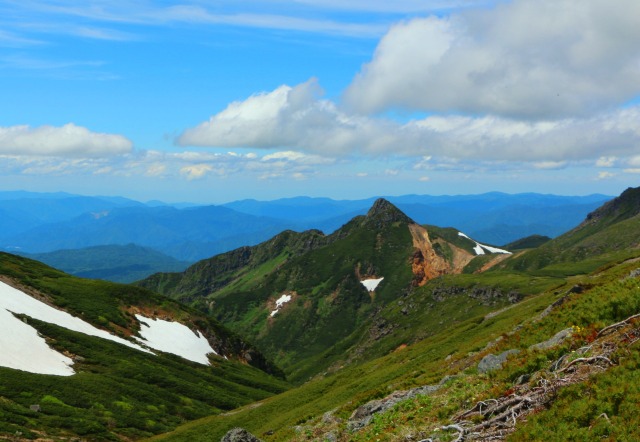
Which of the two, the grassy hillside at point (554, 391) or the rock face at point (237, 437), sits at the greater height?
the grassy hillside at point (554, 391)

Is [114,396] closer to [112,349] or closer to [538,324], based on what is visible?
[112,349]

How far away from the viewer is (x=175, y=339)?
111 metres

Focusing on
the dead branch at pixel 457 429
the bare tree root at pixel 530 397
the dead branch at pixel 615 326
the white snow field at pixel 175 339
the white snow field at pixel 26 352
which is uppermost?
the dead branch at pixel 615 326

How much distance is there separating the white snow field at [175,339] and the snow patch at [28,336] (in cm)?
1586

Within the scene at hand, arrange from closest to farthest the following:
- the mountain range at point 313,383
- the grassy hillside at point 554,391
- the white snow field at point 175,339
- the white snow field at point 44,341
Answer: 1. the grassy hillside at point 554,391
2. the mountain range at point 313,383
3. the white snow field at point 44,341
4. the white snow field at point 175,339

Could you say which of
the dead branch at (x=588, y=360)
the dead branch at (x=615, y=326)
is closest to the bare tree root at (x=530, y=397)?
the dead branch at (x=588, y=360)

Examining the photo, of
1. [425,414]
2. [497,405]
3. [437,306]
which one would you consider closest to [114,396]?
[425,414]

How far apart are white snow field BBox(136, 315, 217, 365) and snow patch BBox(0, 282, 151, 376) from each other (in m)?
15.9

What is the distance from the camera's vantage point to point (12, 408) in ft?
151

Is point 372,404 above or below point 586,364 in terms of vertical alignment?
below

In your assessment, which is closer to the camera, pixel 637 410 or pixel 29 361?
pixel 637 410

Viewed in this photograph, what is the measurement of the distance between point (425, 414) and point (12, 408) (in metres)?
43.8

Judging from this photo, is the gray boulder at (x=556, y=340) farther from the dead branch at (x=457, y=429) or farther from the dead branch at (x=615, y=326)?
the dead branch at (x=457, y=429)

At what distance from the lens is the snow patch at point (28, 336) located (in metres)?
63.4
